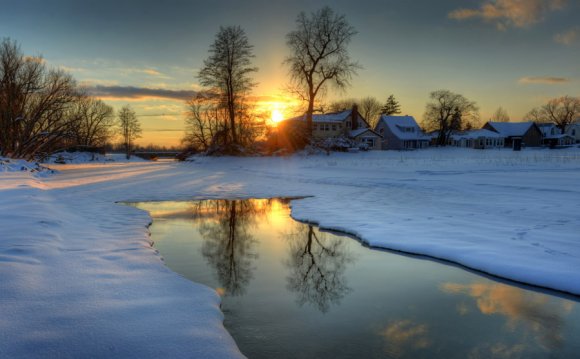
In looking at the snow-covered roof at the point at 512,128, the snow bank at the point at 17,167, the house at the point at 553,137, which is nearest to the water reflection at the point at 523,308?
the snow bank at the point at 17,167

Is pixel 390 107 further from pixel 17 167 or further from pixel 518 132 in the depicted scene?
pixel 17 167

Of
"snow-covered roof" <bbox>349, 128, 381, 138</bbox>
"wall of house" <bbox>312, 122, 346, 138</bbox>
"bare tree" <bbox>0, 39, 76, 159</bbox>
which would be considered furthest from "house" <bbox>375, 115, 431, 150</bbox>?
"bare tree" <bbox>0, 39, 76, 159</bbox>

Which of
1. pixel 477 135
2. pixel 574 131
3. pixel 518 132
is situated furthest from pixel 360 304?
pixel 574 131

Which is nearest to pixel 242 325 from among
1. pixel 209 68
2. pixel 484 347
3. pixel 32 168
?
pixel 484 347

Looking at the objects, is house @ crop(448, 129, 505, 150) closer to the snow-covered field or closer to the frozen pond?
the snow-covered field

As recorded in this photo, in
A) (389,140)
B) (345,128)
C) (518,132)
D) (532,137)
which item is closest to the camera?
(345,128)

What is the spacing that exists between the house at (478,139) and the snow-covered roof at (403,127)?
8.07m

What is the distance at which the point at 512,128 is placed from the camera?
75.4 metres

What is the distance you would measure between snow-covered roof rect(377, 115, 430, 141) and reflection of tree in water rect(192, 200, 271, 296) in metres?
55.5

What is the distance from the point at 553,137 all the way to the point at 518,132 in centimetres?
794

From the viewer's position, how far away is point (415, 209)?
39.9 feet

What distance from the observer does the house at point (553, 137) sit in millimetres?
76606

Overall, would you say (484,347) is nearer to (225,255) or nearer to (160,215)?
(225,255)

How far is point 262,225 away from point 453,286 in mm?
5842
